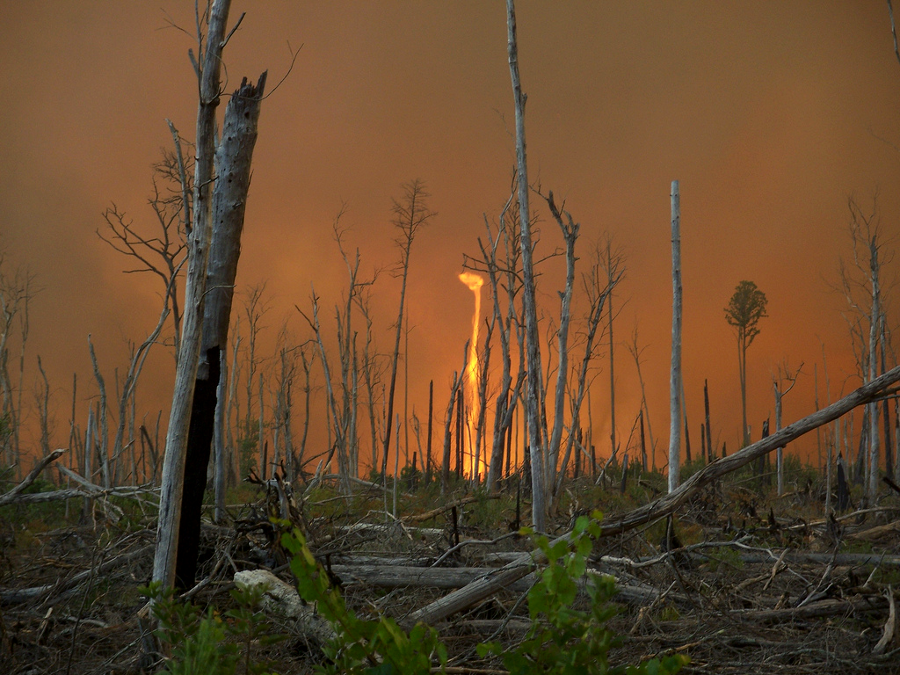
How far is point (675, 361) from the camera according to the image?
9203mm

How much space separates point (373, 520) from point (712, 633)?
478 centimetres

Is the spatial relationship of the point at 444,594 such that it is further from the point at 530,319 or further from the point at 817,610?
the point at 530,319

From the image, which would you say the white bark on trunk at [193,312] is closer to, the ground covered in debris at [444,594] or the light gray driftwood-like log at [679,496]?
the ground covered in debris at [444,594]

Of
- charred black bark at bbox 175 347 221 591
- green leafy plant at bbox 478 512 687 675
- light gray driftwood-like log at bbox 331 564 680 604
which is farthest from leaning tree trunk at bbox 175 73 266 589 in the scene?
green leafy plant at bbox 478 512 687 675

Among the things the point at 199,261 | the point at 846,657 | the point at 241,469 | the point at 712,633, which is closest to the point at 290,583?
the point at 199,261

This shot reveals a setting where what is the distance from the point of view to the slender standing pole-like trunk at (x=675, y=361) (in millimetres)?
8773

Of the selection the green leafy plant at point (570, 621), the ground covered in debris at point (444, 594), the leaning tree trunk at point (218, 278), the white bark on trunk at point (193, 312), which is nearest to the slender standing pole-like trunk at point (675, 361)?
the ground covered in debris at point (444, 594)

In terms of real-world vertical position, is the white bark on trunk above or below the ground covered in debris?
above

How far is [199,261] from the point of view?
3.89 m

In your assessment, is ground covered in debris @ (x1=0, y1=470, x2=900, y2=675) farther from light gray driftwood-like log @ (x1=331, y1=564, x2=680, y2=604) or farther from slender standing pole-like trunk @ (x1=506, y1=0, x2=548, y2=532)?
slender standing pole-like trunk @ (x1=506, y1=0, x2=548, y2=532)

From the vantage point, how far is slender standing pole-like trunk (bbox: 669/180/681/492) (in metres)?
8.77

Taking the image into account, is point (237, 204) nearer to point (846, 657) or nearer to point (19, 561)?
point (19, 561)

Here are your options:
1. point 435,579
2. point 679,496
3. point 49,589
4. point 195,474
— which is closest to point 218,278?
point 195,474

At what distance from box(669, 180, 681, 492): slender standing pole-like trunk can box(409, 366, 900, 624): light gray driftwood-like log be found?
4.59 meters
